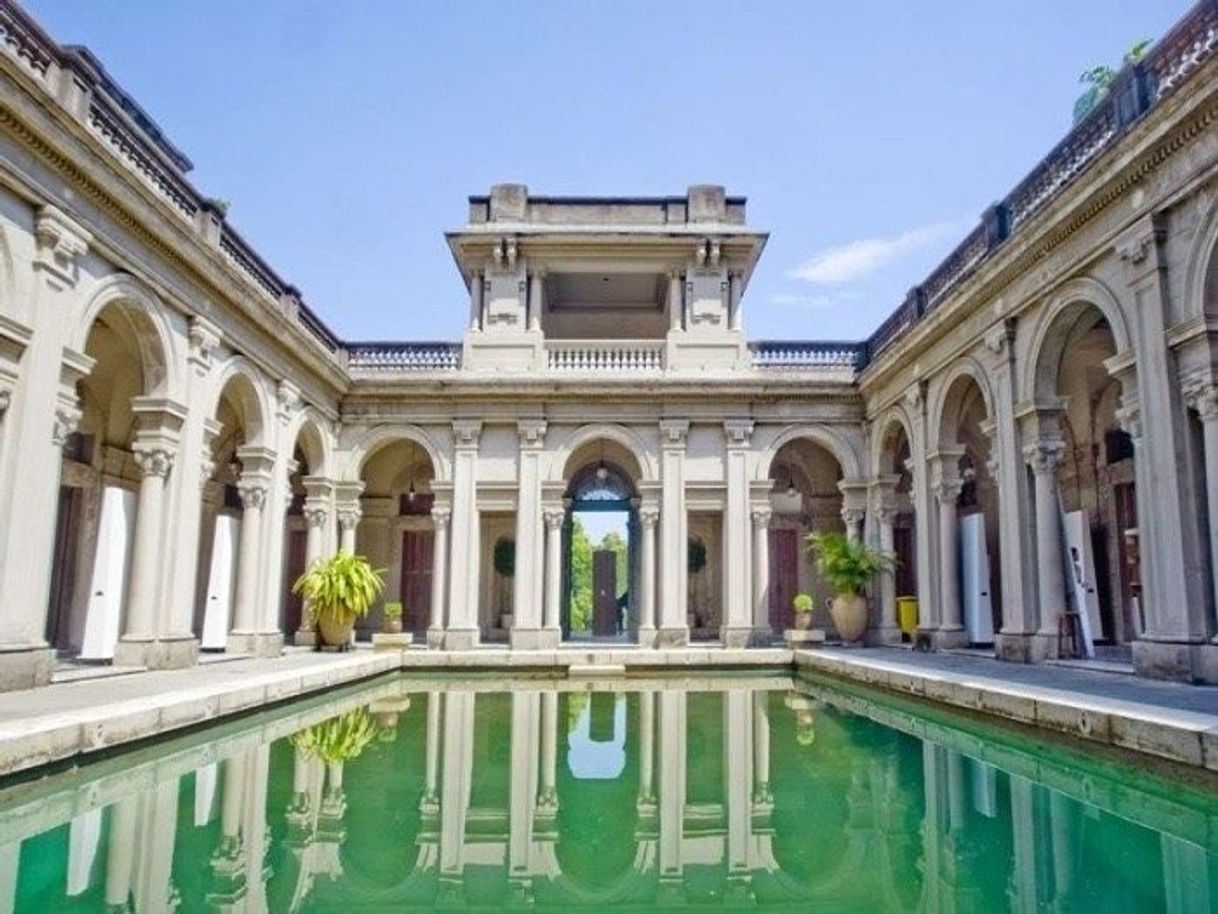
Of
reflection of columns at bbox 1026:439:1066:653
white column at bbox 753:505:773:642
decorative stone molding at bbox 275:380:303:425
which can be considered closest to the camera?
reflection of columns at bbox 1026:439:1066:653

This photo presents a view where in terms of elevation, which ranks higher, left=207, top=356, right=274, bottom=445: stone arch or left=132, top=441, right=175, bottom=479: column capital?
left=207, top=356, right=274, bottom=445: stone arch

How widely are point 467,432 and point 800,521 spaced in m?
7.27

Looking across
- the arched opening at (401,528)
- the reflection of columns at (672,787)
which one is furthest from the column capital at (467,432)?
the reflection of columns at (672,787)

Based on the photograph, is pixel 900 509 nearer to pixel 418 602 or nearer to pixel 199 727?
pixel 418 602

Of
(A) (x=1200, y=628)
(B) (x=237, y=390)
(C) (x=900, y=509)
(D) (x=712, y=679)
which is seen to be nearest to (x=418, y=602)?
(B) (x=237, y=390)

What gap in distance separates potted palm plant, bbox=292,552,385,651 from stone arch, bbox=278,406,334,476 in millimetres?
2331

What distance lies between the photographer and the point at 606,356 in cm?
1750

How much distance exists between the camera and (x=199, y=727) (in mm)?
7215

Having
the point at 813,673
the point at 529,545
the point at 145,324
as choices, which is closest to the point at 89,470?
the point at 145,324

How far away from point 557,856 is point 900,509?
14.0 meters

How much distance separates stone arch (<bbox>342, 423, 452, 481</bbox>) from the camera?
17047 millimetres

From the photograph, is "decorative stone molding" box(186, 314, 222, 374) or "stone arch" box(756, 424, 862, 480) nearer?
"decorative stone molding" box(186, 314, 222, 374)

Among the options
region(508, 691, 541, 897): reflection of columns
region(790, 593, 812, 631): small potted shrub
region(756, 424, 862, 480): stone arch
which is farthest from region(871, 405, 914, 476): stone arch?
region(508, 691, 541, 897): reflection of columns

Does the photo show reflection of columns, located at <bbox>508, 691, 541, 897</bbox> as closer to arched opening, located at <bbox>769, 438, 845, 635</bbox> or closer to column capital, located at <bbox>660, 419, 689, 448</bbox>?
column capital, located at <bbox>660, 419, 689, 448</bbox>
